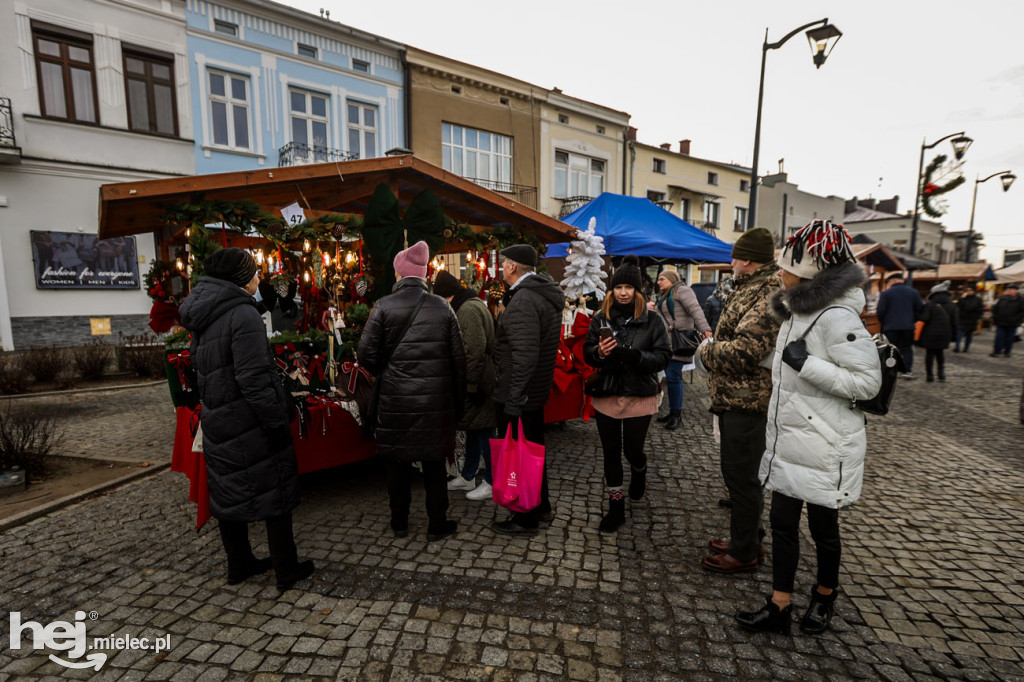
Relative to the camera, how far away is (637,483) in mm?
4004

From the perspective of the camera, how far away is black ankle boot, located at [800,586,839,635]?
98.7 inches

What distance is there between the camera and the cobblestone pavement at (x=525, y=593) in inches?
93.3

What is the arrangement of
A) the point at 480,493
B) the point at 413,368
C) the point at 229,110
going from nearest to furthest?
the point at 413,368 → the point at 480,493 → the point at 229,110

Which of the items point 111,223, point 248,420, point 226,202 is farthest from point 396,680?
point 111,223

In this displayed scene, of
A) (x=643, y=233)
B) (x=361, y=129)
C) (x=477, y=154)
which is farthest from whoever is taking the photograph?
(x=477, y=154)

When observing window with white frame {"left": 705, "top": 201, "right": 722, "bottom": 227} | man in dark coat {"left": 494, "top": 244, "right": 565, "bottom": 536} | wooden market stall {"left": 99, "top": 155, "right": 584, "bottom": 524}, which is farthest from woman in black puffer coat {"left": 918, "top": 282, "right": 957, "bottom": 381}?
window with white frame {"left": 705, "top": 201, "right": 722, "bottom": 227}

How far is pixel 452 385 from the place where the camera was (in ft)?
11.3

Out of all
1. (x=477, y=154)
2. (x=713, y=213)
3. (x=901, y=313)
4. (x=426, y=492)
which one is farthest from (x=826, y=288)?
(x=713, y=213)

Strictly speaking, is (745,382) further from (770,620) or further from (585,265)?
(585,265)

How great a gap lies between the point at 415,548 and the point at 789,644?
232cm

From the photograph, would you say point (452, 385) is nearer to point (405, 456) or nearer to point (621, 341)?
point (405, 456)

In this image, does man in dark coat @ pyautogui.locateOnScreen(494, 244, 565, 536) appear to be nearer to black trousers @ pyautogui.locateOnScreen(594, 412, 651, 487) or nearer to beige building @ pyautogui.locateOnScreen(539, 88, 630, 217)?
black trousers @ pyautogui.locateOnScreen(594, 412, 651, 487)

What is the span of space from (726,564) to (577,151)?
20.9 m

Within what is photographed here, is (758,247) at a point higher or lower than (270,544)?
higher
